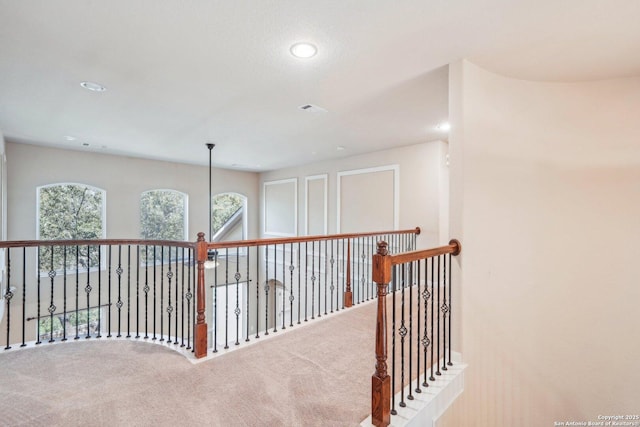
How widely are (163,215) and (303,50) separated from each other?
5.86m

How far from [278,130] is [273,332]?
111 inches

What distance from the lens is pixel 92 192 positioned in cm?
592

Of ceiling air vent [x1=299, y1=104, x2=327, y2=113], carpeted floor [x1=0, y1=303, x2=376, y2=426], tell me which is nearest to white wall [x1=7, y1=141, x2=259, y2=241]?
carpeted floor [x1=0, y1=303, x2=376, y2=426]

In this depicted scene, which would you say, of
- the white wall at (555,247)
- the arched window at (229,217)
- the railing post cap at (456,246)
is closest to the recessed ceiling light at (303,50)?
the white wall at (555,247)

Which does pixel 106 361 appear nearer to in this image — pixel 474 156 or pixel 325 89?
pixel 325 89

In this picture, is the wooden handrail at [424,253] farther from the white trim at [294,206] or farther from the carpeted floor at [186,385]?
the white trim at [294,206]

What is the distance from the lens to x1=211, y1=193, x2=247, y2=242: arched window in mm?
8039

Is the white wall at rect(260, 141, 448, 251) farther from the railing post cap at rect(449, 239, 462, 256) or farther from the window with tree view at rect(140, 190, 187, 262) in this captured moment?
the window with tree view at rect(140, 190, 187, 262)

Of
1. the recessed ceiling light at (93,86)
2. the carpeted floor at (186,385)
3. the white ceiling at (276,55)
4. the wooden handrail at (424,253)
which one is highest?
the white ceiling at (276,55)

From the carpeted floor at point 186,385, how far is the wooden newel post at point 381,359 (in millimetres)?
146

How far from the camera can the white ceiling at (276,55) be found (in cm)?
185

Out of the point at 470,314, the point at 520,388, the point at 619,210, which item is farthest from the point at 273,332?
the point at 619,210

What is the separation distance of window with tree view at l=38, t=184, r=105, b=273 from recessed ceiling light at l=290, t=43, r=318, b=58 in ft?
18.2

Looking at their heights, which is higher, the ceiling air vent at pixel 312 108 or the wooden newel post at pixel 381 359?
the ceiling air vent at pixel 312 108
